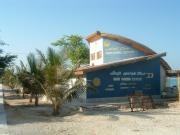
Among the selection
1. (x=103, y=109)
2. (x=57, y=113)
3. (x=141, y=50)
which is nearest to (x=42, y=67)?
(x=57, y=113)

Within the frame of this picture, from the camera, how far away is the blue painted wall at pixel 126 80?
23297mm

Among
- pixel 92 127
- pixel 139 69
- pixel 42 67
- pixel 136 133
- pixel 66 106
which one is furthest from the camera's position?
pixel 139 69

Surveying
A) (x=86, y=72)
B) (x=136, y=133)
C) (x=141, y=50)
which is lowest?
(x=136, y=133)

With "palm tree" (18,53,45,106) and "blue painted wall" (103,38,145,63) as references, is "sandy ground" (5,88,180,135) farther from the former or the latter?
"blue painted wall" (103,38,145,63)

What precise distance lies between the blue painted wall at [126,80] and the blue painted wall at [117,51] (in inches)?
191

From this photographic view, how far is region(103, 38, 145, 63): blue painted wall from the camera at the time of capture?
99.5 ft

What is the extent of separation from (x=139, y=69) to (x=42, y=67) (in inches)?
330

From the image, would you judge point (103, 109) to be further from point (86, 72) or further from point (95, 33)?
point (95, 33)

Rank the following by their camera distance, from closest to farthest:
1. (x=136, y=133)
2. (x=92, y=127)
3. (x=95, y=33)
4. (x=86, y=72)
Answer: (x=136, y=133), (x=92, y=127), (x=86, y=72), (x=95, y=33)

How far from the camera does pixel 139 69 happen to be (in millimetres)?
24812

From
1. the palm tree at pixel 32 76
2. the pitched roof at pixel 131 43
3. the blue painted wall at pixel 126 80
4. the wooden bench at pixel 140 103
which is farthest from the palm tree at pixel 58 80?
the pitched roof at pixel 131 43

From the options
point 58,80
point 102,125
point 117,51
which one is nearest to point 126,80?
point 117,51

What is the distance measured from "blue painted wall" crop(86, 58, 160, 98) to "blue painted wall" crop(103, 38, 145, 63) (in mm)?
4845

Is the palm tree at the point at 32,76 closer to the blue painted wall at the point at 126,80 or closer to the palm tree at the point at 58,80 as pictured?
the palm tree at the point at 58,80
